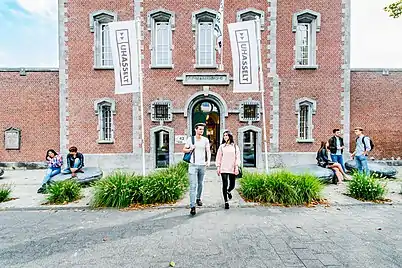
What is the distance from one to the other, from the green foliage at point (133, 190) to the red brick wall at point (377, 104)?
13420mm

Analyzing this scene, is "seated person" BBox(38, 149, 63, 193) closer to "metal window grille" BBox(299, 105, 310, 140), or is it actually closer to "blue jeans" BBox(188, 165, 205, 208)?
"blue jeans" BBox(188, 165, 205, 208)

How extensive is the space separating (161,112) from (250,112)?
16.2 feet

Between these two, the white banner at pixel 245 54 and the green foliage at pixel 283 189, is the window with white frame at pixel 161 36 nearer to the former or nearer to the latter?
the white banner at pixel 245 54

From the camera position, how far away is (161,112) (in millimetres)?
15641

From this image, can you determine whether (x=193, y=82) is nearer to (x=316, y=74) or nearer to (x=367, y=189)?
(x=316, y=74)

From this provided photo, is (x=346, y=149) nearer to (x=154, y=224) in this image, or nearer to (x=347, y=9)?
(x=347, y=9)

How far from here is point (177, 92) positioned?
15.6m

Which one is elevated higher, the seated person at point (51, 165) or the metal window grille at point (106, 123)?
the metal window grille at point (106, 123)

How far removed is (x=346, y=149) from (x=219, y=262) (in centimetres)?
1405

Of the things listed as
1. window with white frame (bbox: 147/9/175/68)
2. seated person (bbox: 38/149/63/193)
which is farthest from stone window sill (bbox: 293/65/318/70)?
seated person (bbox: 38/149/63/193)

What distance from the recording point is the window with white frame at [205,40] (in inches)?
619

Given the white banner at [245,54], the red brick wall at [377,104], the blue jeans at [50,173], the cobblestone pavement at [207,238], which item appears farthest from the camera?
the red brick wall at [377,104]

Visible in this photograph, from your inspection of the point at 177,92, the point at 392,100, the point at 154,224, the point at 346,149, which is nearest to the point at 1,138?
the point at 177,92

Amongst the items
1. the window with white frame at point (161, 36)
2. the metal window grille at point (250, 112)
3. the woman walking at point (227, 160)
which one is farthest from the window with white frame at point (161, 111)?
the woman walking at point (227, 160)
